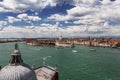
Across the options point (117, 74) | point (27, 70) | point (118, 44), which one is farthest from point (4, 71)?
point (118, 44)

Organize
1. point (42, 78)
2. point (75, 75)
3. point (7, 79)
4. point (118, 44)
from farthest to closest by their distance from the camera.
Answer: point (118, 44), point (75, 75), point (42, 78), point (7, 79)

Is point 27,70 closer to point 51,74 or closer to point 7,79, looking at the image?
point 7,79

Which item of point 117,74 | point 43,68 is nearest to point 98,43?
point 117,74

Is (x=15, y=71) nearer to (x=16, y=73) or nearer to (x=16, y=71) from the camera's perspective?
(x=16, y=71)

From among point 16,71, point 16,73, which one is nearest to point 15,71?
point 16,71

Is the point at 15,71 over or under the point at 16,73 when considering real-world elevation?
over

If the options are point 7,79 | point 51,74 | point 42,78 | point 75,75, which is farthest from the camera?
point 75,75

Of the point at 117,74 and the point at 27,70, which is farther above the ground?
the point at 27,70

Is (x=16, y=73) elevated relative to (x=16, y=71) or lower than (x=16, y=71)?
lower

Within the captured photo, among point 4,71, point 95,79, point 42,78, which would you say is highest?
point 4,71

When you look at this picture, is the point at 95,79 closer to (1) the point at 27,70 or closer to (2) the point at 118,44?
(1) the point at 27,70

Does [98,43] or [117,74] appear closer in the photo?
[117,74]
